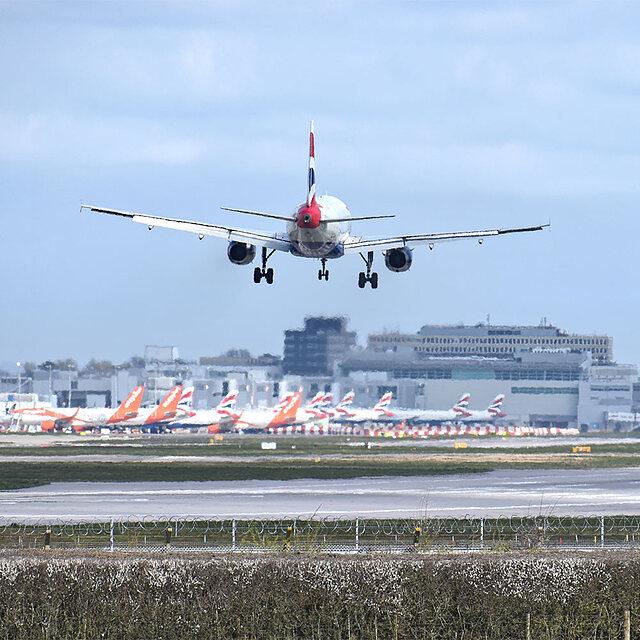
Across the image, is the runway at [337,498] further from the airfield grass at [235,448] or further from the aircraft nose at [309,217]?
the airfield grass at [235,448]

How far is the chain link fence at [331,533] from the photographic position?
190ft

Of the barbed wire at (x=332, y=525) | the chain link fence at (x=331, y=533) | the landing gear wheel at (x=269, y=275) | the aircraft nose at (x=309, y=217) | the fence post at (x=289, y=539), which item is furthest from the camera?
the landing gear wheel at (x=269, y=275)

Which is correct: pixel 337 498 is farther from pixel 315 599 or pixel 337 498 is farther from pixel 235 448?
pixel 235 448

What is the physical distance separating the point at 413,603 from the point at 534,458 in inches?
4473

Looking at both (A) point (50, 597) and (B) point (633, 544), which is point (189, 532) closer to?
(B) point (633, 544)

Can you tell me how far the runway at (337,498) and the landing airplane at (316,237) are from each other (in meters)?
15.5

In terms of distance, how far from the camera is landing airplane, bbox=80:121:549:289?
219 ft

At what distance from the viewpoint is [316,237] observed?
66.9 m

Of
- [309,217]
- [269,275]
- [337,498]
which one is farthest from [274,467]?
[309,217]

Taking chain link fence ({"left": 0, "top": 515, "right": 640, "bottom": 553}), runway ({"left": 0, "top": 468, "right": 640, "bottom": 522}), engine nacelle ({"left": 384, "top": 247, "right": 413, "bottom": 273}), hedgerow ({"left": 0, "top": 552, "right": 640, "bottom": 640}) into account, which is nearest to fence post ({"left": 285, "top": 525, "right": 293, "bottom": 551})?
chain link fence ({"left": 0, "top": 515, "right": 640, "bottom": 553})

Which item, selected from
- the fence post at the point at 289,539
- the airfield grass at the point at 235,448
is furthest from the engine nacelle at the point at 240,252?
the airfield grass at the point at 235,448

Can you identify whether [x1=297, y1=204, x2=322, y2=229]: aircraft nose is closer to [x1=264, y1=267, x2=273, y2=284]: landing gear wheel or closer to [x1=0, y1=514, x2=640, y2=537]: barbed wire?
[x1=264, y1=267, x2=273, y2=284]: landing gear wheel

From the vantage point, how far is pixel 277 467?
12569cm

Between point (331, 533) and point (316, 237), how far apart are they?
51.9ft
